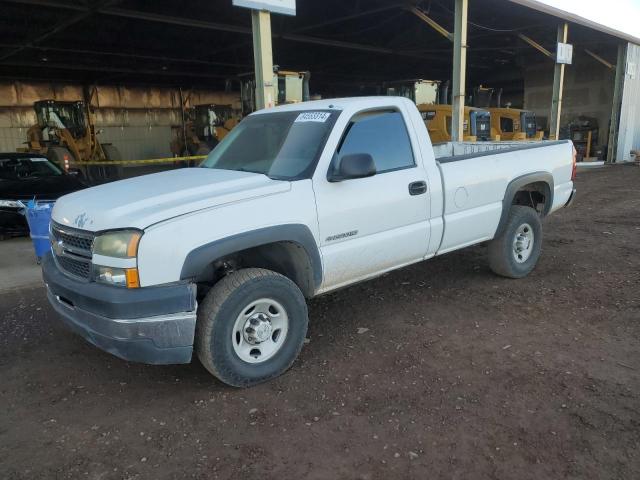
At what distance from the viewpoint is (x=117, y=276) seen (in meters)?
2.97

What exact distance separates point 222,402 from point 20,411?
1.32 m

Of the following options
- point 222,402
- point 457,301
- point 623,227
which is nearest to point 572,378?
point 457,301

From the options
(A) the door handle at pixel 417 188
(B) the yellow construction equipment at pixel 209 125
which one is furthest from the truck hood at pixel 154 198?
(B) the yellow construction equipment at pixel 209 125

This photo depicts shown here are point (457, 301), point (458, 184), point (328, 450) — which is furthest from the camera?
point (457, 301)

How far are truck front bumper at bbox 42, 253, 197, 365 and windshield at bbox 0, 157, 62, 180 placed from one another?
687cm

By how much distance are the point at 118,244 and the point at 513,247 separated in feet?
13.4

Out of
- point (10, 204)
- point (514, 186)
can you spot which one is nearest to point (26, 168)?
point (10, 204)

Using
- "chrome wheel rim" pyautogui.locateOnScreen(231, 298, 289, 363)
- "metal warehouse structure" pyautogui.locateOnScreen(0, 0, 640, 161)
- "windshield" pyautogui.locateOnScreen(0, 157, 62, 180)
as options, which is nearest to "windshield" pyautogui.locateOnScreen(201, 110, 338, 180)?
"chrome wheel rim" pyautogui.locateOnScreen(231, 298, 289, 363)

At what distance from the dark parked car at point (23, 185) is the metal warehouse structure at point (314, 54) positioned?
5459 millimetres

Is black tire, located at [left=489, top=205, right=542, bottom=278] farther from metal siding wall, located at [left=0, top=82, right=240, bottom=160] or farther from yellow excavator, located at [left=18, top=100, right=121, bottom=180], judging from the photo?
metal siding wall, located at [left=0, top=82, right=240, bottom=160]

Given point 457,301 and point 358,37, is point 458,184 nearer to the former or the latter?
point 457,301

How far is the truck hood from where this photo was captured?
3.01m

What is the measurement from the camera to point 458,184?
4.52m

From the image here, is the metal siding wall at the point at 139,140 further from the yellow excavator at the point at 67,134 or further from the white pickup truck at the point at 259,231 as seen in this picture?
the white pickup truck at the point at 259,231
